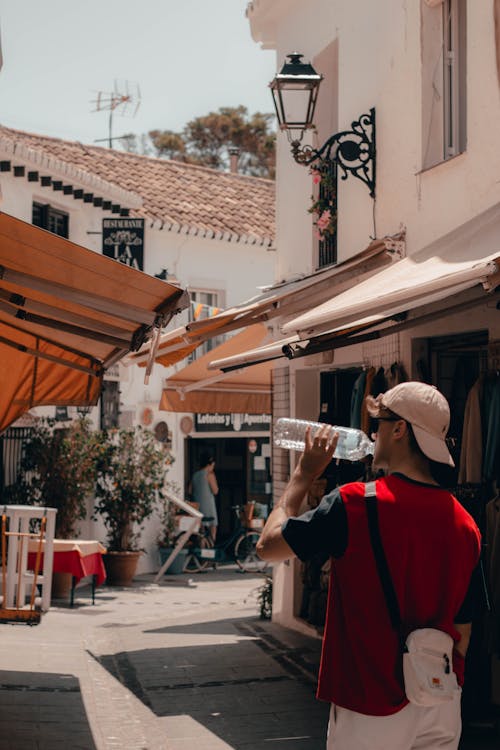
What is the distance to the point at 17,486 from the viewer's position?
16.5m

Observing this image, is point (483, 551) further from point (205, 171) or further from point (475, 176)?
point (205, 171)

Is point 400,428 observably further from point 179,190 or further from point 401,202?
point 179,190

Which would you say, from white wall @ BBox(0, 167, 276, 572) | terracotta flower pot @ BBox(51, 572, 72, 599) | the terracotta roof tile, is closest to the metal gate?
white wall @ BBox(0, 167, 276, 572)

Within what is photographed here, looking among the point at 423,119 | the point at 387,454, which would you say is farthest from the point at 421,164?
the point at 387,454

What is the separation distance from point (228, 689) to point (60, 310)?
3701 millimetres

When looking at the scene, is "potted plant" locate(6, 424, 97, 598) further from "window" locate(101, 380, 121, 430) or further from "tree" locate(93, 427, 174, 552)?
"window" locate(101, 380, 121, 430)

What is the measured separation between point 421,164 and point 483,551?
350 centimetres

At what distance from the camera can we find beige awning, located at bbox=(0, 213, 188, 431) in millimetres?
6020

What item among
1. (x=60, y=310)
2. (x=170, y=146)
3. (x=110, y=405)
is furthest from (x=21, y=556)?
(x=170, y=146)

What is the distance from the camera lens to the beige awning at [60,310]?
602 centimetres

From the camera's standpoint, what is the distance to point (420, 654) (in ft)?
11.6

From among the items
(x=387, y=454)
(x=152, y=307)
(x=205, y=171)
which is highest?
(x=205, y=171)

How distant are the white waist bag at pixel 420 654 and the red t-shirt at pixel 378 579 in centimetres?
2

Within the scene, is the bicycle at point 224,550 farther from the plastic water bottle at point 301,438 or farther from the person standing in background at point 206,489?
the plastic water bottle at point 301,438
